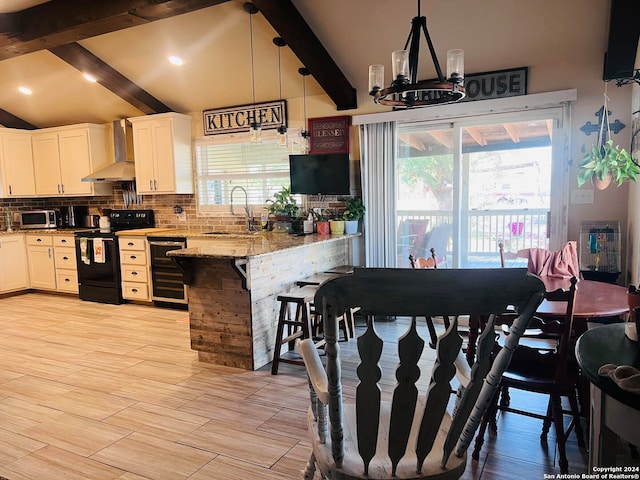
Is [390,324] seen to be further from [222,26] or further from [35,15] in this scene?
[35,15]

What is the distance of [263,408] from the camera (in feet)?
9.16

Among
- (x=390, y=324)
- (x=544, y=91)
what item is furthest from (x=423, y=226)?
(x=544, y=91)

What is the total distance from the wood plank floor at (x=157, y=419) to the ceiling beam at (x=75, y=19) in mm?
2858

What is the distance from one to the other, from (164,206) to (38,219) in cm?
201

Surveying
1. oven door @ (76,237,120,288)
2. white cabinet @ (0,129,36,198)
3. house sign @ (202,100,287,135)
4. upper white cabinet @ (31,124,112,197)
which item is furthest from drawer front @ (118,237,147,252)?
white cabinet @ (0,129,36,198)

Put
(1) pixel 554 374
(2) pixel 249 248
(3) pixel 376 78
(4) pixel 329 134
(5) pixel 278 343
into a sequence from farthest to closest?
(4) pixel 329 134
(2) pixel 249 248
(5) pixel 278 343
(3) pixel 376 78
(1) pixel 554 374

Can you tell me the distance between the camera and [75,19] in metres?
3.89

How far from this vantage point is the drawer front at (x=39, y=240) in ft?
20.0

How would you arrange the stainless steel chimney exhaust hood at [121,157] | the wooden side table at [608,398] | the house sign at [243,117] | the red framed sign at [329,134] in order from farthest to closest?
the stainless steel chimney exhaust hood at [121,157]
the house sign at [243,117]
the red framed sign at [329,134]
the wooden side table at [608,398]

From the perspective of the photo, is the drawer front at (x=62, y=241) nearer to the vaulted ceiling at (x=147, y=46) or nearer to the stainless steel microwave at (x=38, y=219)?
the stainless steel microwave at (x=38, y=219)

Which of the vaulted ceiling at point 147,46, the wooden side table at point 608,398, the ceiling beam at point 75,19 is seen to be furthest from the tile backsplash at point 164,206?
the wooden side table at point 608,398

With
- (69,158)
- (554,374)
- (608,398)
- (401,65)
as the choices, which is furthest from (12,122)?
(608,398)

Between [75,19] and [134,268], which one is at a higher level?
[75,19]

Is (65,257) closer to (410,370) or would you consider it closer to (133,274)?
(133,274)
